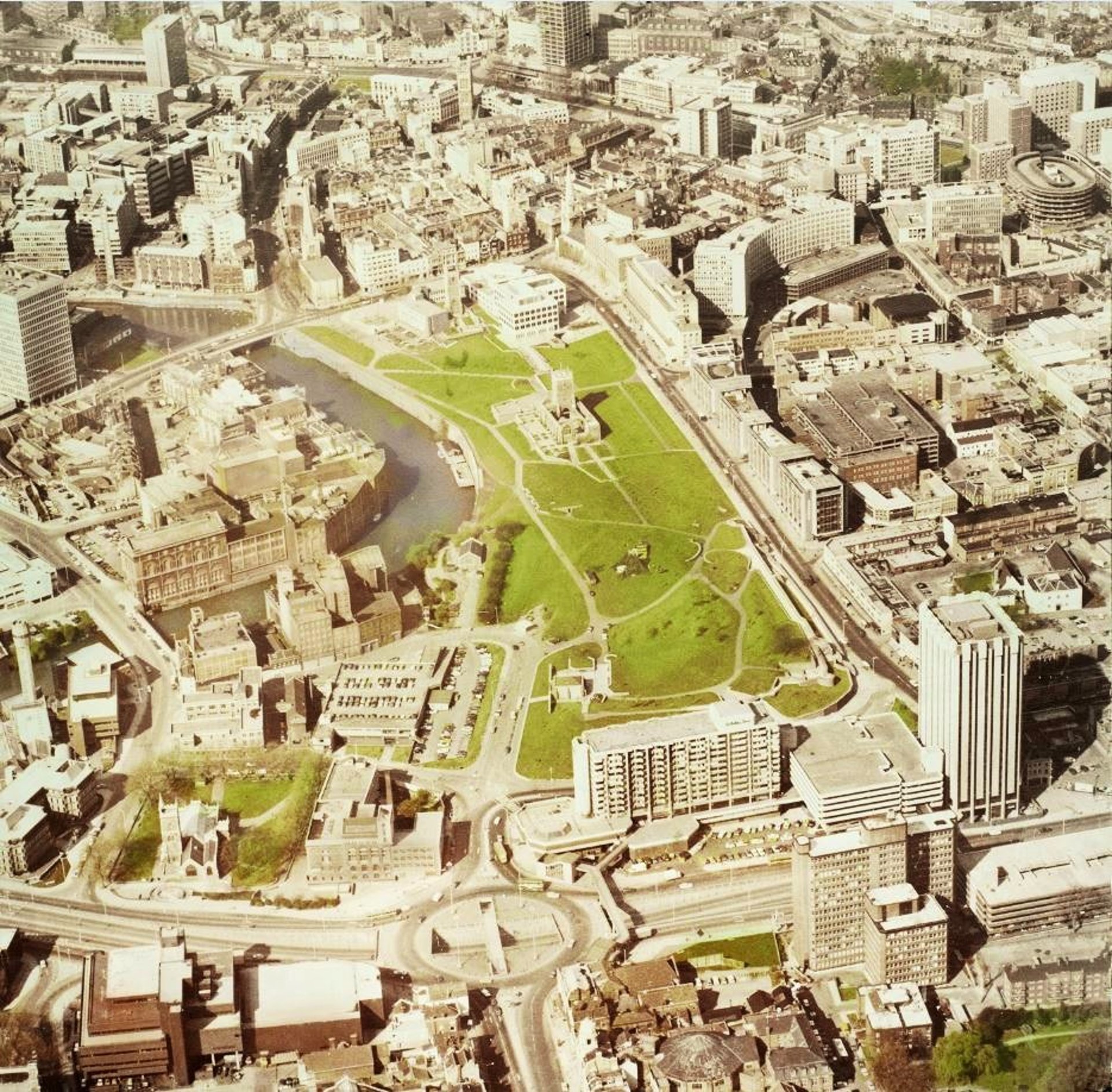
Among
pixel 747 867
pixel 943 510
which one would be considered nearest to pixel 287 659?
pixel 747 867

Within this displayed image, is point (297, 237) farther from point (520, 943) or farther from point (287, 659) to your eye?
point (520, 943)

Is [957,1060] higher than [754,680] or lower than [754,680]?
lower

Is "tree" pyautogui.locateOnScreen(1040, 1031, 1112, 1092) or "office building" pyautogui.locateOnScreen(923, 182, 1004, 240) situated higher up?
"office building" pyautogui.locateOnScreen(923, 182, 1004, 240)

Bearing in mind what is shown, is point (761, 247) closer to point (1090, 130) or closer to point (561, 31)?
point (1090, 130)

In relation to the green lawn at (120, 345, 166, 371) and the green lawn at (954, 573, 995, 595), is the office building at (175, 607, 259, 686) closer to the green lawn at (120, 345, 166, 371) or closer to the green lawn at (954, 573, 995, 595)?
the green lawn at (120, 345, 166, 371)

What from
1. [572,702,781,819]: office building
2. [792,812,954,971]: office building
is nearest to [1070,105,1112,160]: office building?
[572,702,781,819]: office building

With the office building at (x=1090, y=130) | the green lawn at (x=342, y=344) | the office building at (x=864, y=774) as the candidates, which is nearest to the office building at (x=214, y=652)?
the office building at (x=864, y=774)

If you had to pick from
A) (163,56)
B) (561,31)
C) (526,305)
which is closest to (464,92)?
(561,31)
